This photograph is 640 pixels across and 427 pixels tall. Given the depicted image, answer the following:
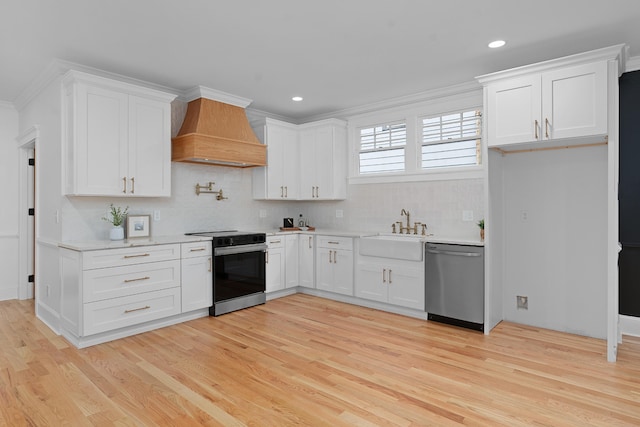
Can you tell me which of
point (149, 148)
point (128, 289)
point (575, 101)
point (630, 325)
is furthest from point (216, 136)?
point (630, 325)

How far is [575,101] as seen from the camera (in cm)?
318

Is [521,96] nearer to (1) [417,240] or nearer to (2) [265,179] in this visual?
(1) [417,240]

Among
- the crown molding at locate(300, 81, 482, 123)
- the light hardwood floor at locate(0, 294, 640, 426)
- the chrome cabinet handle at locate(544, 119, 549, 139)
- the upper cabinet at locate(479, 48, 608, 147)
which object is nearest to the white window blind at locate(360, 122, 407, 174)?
the crown molding at locate(300, 81, 482, 123)

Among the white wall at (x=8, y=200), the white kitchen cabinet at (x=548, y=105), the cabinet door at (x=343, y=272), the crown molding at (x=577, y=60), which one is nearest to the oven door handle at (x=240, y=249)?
the cabinet door at (x=343, y=272)

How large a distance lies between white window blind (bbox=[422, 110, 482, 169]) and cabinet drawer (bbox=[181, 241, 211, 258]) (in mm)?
2849

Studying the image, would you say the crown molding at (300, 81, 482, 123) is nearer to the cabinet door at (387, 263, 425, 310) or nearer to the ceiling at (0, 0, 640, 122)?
the ceiling at (0, 0, 640, 122)

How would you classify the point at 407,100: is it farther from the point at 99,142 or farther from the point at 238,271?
the point at 99,142

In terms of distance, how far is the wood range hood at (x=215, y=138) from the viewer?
169 inches

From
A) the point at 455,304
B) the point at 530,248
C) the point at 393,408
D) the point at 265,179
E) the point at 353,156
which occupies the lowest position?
the point at 393,408

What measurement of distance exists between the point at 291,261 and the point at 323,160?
5.05 feet

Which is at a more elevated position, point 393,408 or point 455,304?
point 455,304

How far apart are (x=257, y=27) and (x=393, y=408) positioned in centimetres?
292

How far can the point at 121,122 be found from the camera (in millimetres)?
3873

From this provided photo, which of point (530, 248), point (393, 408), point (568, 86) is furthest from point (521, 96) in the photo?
point (393, 408)
